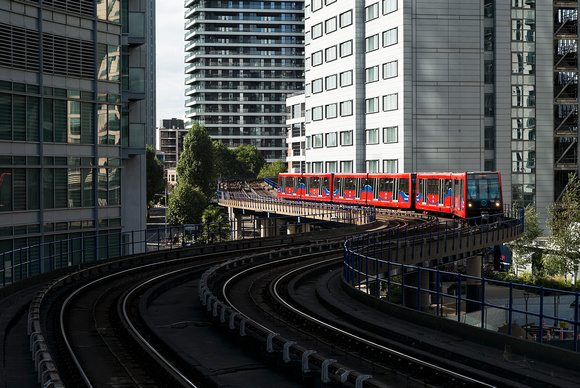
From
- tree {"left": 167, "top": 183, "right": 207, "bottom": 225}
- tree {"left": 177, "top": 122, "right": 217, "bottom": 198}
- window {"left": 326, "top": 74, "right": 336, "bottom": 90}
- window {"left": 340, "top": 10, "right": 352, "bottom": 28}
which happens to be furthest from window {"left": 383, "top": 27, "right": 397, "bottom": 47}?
tree {"left": 177, "top": 122, "right": 217, "bottom": 198}

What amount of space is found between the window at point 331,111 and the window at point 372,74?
23.7 feet

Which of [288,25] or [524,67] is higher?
[288,25]

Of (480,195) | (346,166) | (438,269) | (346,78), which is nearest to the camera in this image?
(438,269)

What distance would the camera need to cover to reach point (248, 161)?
150125 mm

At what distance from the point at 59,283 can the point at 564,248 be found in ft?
147

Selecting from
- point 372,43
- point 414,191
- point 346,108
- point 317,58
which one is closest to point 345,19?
point 372,43

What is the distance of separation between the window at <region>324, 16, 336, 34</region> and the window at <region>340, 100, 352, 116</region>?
916 cm

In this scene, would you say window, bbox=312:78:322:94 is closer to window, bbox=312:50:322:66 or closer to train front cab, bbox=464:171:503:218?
window, bbox=312:50:322:66

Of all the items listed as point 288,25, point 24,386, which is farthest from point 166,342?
point 288,25

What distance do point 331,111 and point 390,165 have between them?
13699 millimetres

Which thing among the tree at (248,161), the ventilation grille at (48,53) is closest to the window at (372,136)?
the ventilation grille at (48,53)

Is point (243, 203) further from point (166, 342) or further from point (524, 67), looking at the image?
point (166, 342)

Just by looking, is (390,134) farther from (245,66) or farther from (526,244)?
(245,66)

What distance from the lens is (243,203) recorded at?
3445 inches
